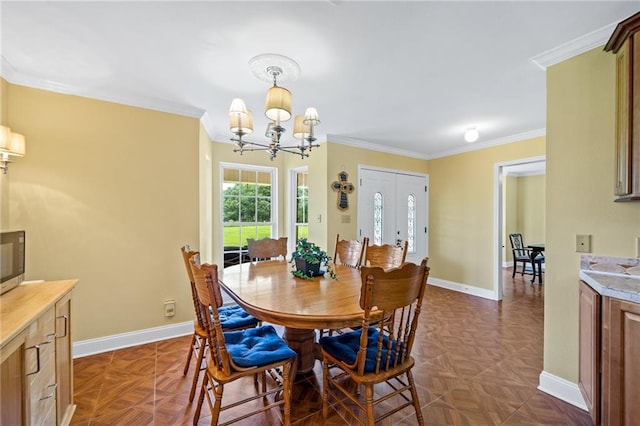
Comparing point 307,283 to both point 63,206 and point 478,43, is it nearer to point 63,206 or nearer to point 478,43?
point 478,43

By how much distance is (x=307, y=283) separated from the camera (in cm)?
211

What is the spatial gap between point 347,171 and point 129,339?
3437 millimetres

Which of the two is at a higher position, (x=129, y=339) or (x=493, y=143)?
(x=493, y=143)

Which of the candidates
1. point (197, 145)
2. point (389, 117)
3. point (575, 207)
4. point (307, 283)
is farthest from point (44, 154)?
point (575, 207)

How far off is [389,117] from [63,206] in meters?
3.50

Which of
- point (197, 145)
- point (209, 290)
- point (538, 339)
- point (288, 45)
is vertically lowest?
point (538, 339)

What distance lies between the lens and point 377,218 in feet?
15.6

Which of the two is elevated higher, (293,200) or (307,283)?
(293,200)

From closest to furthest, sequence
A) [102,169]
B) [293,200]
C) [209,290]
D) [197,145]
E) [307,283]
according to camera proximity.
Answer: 1. [209,290]
2. [307,283]
3. [102,169]
4. [197,145]
5. [293,200]

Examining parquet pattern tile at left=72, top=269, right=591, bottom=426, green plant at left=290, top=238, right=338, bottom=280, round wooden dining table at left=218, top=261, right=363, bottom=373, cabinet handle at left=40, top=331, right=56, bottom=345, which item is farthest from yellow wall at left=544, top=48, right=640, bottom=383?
cabinet handle at left=40, top=331, right=56, bottom=345

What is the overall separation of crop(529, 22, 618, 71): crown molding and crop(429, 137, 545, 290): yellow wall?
7.28 feet

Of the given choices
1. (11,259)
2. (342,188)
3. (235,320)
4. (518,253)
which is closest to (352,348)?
(235,320)

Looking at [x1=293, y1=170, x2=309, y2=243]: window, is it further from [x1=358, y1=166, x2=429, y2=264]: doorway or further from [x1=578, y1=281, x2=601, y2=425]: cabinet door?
[x1=578, y1=281, x2=601, y2=425]: cabinet door

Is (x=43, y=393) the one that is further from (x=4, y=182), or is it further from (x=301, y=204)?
(x=301, y=204)
